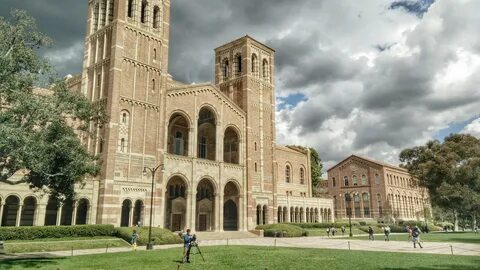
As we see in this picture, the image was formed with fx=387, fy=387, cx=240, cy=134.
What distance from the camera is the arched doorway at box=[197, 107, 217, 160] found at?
5050cm

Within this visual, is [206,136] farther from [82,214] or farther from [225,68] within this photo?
[82,214]

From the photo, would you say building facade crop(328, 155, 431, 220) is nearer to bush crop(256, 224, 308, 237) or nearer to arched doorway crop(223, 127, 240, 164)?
bush crop(256, 224, 308, 237)

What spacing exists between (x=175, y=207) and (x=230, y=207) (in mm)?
8708

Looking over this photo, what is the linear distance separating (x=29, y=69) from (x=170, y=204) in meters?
27.0

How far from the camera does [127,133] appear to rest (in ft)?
124

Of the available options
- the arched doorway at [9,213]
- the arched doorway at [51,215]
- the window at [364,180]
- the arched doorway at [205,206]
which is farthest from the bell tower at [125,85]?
the window at [364,180]

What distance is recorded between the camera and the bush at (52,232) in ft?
91.1

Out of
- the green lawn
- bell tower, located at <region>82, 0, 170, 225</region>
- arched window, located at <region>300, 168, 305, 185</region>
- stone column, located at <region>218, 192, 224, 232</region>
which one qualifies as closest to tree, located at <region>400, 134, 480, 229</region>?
arched window, located at <region>300, 168, 305, 185</region>

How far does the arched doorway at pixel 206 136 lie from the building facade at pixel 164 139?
0.46 feet

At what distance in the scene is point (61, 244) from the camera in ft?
92.2

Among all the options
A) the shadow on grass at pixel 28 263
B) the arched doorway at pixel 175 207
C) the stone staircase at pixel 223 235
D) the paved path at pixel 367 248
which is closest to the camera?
the shadow on grass at pixel 28 263

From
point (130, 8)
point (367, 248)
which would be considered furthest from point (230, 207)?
point (130, 8)

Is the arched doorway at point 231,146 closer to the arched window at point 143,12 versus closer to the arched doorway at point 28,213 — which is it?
the arched window at point 143,12

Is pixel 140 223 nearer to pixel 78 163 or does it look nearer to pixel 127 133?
pixel 127 133
